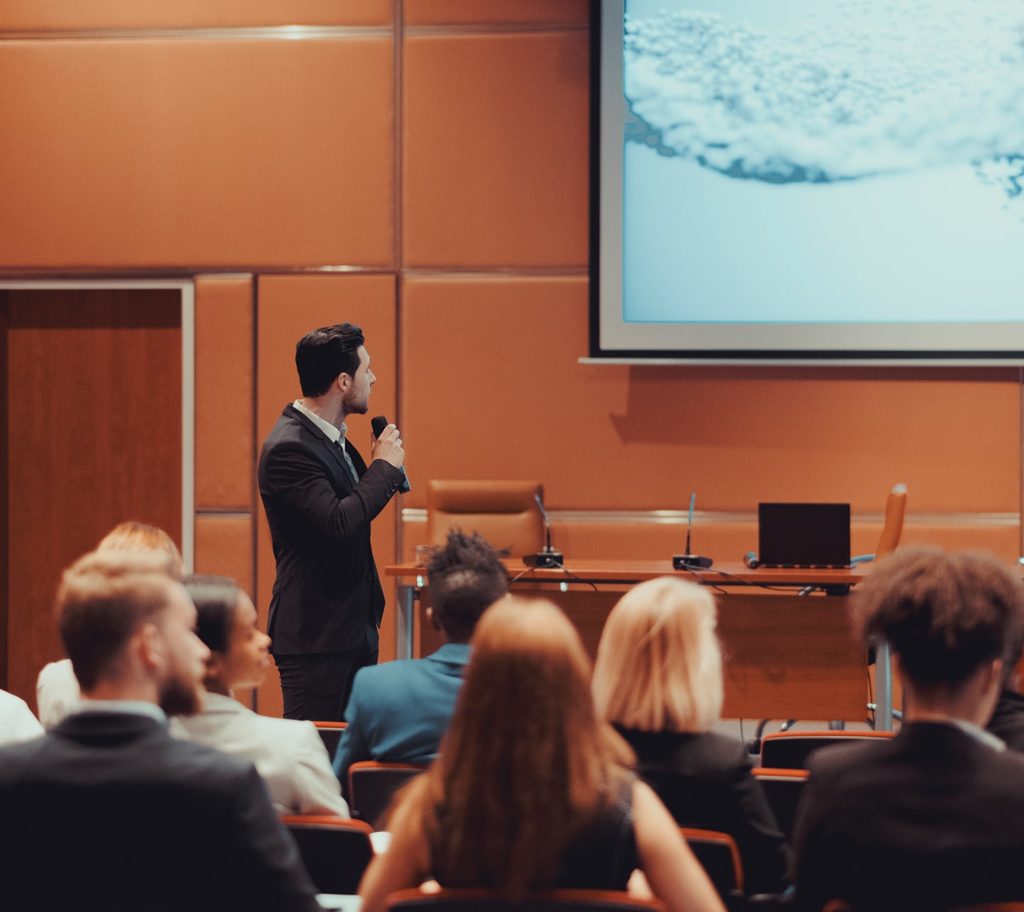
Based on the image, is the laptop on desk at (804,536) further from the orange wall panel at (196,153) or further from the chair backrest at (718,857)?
the chair backrest at (718,857)

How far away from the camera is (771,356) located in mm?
5293

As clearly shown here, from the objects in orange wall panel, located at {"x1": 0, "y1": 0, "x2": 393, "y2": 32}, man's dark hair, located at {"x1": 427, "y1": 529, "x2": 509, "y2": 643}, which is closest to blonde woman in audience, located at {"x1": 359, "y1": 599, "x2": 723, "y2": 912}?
man's dark hair, located at {"x1": 427, "y1": 529, "x2": 509, "y2": 643}

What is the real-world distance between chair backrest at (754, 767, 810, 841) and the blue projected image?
130 inches

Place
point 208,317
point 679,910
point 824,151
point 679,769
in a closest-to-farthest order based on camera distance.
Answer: point 679,910 → point 679,769 → point 824,151 → point 208,317

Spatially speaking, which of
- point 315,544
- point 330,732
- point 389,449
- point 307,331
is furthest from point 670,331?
point 330,732

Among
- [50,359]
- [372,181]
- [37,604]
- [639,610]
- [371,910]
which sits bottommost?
[37,604]

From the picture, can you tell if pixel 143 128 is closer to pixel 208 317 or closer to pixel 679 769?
pixel 208 317

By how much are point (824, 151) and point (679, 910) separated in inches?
173

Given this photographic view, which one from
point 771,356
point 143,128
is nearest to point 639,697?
point 771,356

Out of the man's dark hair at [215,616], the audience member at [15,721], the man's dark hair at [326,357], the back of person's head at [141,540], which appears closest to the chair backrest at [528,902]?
the man's dark hair at [215,616]

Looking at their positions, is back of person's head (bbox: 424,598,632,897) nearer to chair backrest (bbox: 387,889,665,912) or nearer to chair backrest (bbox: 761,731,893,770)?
chair backrest (bbox: 387,889,665,912)

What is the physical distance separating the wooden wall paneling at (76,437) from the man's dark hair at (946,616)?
15.3 feet

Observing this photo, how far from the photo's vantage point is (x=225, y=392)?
5562 millimetres

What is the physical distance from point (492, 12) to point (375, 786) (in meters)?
4.18
